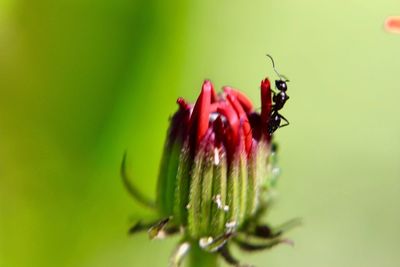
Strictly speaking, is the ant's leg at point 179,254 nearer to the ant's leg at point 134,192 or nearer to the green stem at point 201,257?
the green stem at point 201,257

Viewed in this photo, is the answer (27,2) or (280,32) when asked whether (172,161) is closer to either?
(27,2)

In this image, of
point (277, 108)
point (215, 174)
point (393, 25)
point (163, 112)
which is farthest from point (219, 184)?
point (163, 112)

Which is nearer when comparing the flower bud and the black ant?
the flower bud

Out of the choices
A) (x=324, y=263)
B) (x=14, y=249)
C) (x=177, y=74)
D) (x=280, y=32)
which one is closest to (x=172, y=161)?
(x=14, y=249)

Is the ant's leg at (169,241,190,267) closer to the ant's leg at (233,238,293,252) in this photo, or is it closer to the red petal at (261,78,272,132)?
the ant's leg at (233,238,293,252)

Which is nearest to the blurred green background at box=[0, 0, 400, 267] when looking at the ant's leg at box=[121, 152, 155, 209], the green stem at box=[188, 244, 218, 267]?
the ant's leg at box=[121, 152, 155, 209]

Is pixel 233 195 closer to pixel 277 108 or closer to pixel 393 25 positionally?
pixel 277 108
